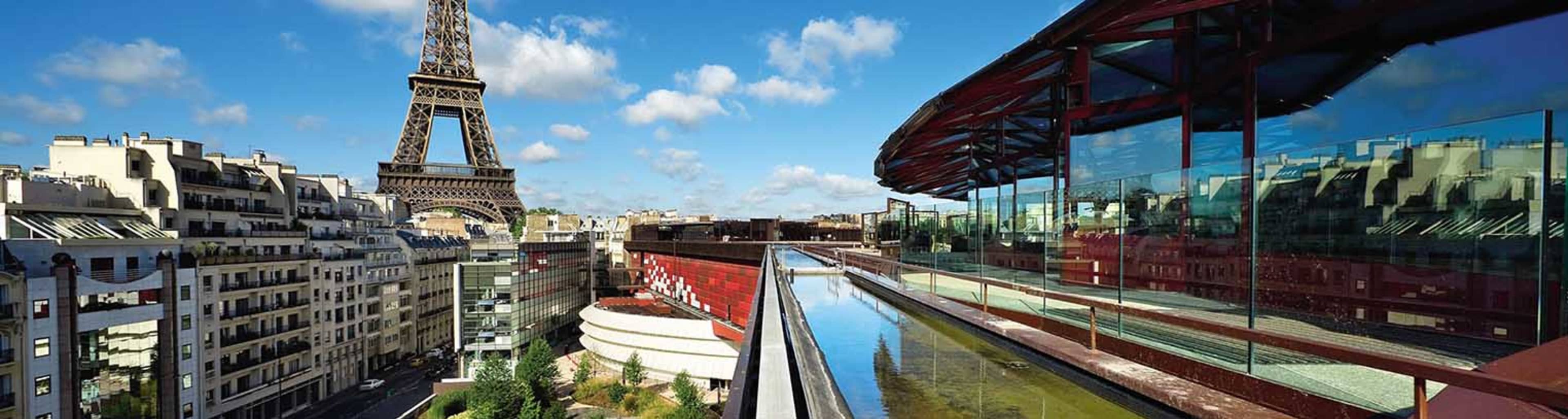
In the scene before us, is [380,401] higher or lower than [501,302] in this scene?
lower

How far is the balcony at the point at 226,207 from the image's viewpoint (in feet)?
89.8

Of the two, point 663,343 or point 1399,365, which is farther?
point 663,343

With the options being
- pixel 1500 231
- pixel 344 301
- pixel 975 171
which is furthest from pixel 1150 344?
pixel 344 301

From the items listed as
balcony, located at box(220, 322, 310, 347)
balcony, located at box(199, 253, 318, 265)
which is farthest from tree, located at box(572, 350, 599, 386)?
balcony, located at box(199, 253, 318, 265)

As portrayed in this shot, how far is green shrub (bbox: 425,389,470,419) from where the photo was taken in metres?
28.9

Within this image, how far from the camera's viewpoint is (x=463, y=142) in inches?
2387

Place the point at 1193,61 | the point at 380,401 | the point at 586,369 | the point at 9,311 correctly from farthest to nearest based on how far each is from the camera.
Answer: the point at 380,401 < the point at 586,369 < the point at 9,311 < the point at 1193,61

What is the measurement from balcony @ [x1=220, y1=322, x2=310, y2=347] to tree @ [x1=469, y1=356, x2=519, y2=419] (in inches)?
427

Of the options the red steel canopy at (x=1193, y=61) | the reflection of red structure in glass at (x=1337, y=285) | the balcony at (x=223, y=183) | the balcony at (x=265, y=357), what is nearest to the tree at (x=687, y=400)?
the red steel canopy at (x=1193, y=61)

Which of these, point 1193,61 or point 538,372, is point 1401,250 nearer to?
point 1193,61

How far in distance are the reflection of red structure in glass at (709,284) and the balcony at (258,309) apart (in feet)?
59.9

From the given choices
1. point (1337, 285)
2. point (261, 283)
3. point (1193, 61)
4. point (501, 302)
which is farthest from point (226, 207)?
point (1337, 285)

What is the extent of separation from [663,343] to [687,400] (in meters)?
6.99

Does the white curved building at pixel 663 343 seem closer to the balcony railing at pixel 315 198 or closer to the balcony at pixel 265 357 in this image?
the balcony at pixel 265 357
